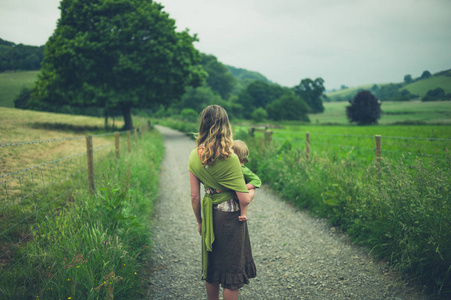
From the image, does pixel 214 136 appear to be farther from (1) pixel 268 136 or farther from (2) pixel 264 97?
(2) pixel 264 97

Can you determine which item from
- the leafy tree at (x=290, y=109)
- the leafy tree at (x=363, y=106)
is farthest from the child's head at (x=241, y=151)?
the leafy tree at (x=290, y=109)

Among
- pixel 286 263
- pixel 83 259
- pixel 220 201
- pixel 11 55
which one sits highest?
pixel 11 55

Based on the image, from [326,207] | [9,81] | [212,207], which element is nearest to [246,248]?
[212,207]

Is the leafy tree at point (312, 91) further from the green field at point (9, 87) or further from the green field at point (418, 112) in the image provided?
the green field at point (9, 87)

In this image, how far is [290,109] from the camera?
6525 centimetres

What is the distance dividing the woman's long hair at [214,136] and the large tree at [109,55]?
19.9 m

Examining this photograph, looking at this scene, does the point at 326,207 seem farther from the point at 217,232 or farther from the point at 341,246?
the point at 217,232

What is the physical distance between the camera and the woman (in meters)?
2.23

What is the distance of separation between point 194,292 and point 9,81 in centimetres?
710

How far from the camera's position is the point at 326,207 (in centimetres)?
514

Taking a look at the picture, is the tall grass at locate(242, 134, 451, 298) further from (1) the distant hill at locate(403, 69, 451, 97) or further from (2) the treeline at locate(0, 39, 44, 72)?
(2) the treeline at locate(0, 39, 44, 72)

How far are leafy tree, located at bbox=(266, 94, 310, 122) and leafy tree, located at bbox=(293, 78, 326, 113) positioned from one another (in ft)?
36.6

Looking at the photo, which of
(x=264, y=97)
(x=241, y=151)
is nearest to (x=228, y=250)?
(x=241, y=151)

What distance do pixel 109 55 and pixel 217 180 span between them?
21577mm
